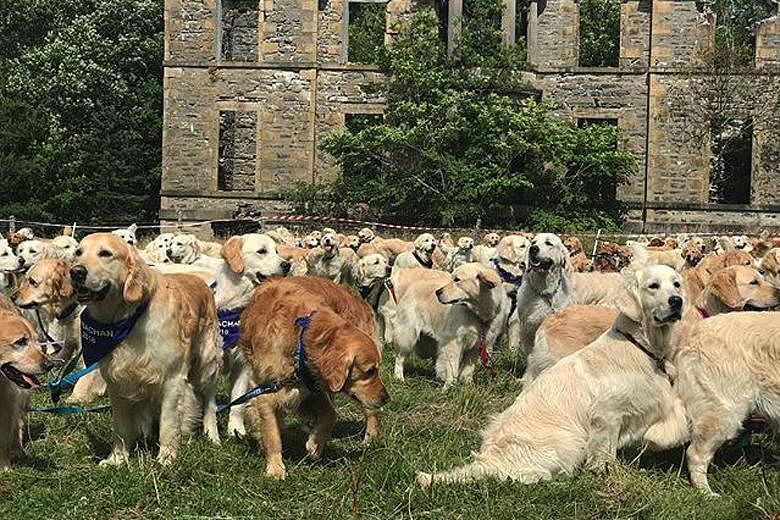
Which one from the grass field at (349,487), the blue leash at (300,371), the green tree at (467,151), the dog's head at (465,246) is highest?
Answer: the green tree at (467,151)

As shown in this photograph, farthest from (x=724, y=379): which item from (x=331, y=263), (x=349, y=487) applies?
(x=331, y=263)

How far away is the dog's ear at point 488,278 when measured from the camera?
10094 millimetres

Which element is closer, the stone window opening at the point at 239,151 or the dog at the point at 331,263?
the dog at the point at 331,263

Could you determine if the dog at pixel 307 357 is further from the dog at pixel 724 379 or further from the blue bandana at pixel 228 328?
the dog at pixel 724 379

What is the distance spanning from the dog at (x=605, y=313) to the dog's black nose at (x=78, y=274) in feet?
13.3

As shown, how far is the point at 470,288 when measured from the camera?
1009 cm

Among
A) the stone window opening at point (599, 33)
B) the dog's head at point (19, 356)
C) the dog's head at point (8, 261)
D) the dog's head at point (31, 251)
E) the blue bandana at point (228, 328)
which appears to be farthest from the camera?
the stone window opening at point (599, 33)

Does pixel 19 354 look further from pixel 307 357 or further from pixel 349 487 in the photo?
pixel 349 487

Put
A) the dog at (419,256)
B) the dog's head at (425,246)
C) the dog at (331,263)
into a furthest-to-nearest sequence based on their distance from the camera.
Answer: the dog's head at (425,246), the dog at (419,256), the dog at (331,263)

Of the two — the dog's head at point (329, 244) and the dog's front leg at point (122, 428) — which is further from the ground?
the dog's head at point (329, 244)

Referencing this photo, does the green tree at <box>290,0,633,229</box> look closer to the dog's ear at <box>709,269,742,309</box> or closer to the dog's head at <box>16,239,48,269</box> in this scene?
the dog's head at <box>16,239,48,269</box>

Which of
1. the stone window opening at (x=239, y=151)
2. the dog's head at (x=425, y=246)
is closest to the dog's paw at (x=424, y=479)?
the dog's head at (x=425, y=246)

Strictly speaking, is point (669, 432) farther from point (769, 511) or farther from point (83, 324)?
point (83, 324)

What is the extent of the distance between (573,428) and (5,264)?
8.45 metres
